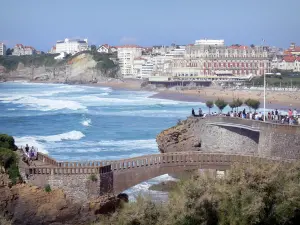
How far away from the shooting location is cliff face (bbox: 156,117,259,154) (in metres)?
26.5

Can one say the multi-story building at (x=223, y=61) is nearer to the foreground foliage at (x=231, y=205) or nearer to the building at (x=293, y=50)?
the building at (x=293, y=50)

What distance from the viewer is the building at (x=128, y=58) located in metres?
138

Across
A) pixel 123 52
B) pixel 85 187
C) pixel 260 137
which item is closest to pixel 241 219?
pixel 85 187

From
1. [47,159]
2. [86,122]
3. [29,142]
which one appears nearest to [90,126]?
[86,122]

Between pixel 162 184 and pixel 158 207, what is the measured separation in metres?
10.8

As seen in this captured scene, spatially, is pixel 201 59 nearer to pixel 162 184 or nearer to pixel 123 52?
pixel 123 52

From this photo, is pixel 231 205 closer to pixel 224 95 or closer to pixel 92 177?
pixel 92 177

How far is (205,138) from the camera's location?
28.6 metres

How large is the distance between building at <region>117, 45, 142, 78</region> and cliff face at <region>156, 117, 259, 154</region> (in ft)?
349

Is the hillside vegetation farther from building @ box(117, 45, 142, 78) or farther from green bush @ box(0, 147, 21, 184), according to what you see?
green bush @ box(0, 147, 21, 184)

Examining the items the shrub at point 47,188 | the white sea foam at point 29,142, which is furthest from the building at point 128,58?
the shrub at point 47,188

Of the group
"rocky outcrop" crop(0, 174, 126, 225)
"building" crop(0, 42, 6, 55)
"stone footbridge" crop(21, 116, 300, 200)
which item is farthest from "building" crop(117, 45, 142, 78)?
"rocky outcrop" crop(0, 174, 126, 225)

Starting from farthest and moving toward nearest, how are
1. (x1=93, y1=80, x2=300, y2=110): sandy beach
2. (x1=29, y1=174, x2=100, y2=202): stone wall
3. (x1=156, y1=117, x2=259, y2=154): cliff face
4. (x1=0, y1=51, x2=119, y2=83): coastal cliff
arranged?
1. (x1=0, y1=51, x2=119, y2=83): coastal cliff
2. (x1=93, y1=80, x2=300, y2=110): sandy beach
3. (x1=156, y1=117, x2=259, y2=154): cliff face
4. (x1=29, y1=174, x2=100, y2=202): stone wall

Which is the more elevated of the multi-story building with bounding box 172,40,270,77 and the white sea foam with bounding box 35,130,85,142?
the multi-story building with bounding box 172,40,270,77
